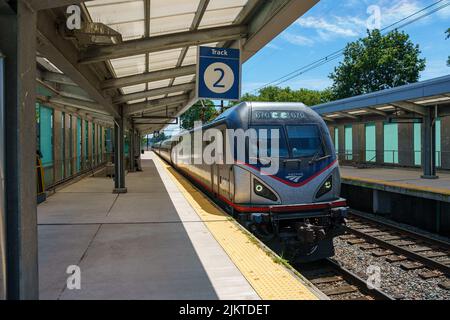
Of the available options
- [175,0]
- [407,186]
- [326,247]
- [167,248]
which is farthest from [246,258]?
[407,186]

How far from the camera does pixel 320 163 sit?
22.0 feet

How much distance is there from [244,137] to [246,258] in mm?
2597

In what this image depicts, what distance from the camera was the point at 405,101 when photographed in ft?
40.6

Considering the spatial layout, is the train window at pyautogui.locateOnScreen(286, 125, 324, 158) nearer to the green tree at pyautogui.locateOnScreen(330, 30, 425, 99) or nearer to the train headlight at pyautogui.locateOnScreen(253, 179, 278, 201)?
the train headlight at pyautogui.locateOnScreen(253, 179, 278, 201)

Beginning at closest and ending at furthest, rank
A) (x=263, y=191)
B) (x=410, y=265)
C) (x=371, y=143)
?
(x=263, y=191) → (x=410, y=265) → (x=371, y=143)

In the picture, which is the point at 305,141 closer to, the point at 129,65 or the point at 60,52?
the point at 129,65

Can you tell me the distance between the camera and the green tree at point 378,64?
104 ft

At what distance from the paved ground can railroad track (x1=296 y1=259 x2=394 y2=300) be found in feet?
6.62

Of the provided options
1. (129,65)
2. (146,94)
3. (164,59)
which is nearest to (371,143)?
(146,94)

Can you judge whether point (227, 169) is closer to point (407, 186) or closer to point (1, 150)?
point (1, 150)

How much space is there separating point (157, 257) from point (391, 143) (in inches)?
651

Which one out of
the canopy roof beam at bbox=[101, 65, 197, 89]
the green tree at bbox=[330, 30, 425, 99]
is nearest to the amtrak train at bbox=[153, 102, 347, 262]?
the canopy roof beam at bbox=[101, 65, 197, 89]

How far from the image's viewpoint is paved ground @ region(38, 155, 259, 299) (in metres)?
3.74

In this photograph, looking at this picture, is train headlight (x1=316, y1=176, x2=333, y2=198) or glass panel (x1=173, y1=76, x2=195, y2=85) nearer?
train headlight (x1=316, y1=176, x2=333, y2=198)
